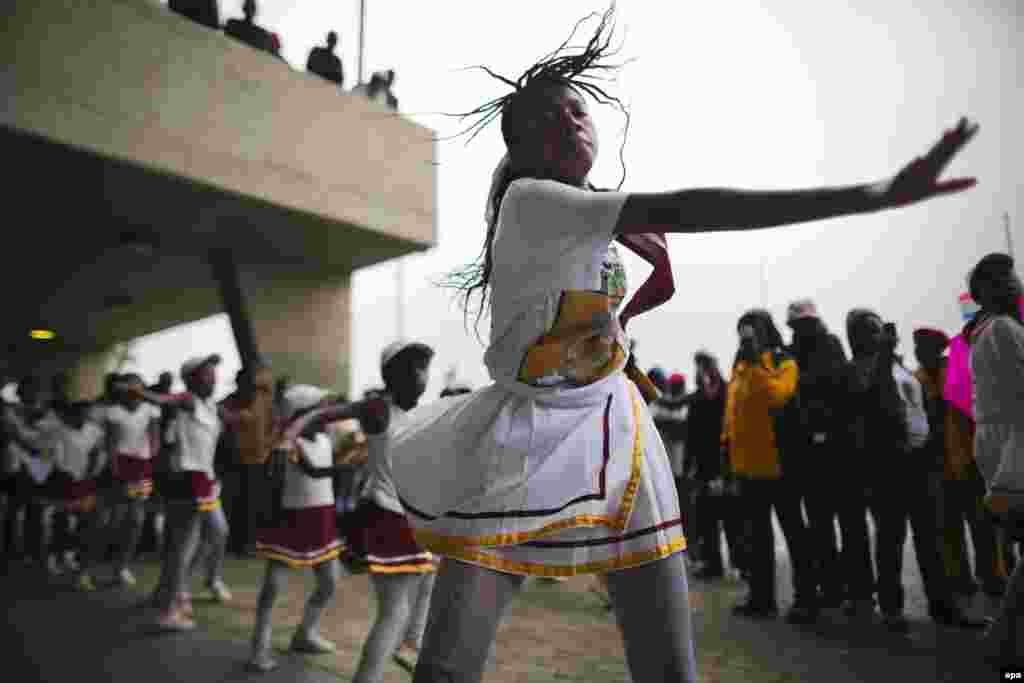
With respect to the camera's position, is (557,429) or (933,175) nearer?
(933,175)

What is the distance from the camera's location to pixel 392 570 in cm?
327

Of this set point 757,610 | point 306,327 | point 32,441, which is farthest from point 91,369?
point 757,610

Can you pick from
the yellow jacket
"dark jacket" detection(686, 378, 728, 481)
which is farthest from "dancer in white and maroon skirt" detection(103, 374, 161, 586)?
the yellow jacket

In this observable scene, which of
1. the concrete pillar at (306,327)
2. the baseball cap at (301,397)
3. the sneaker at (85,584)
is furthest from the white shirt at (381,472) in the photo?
the concrete pillar at (306,327)

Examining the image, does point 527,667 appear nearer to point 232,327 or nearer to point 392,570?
point 392,570

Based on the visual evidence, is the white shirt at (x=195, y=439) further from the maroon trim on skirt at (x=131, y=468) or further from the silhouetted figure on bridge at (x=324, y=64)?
the silhouetted figure on bridge at (x=324, y=64)

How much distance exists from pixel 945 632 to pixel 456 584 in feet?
13.1

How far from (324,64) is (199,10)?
5.72ft

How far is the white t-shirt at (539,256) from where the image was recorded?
142 cm

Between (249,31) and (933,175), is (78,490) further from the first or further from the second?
(933,175)

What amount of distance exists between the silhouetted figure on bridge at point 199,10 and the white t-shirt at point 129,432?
4.25 m

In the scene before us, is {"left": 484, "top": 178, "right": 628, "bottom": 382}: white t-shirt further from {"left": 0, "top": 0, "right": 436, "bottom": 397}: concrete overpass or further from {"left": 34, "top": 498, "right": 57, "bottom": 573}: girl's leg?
{"left": 34, "top": 498, "right": 57, "bottom": 573}: girl's leg

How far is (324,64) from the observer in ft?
31.3

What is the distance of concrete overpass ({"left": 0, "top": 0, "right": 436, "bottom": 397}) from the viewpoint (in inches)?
275
